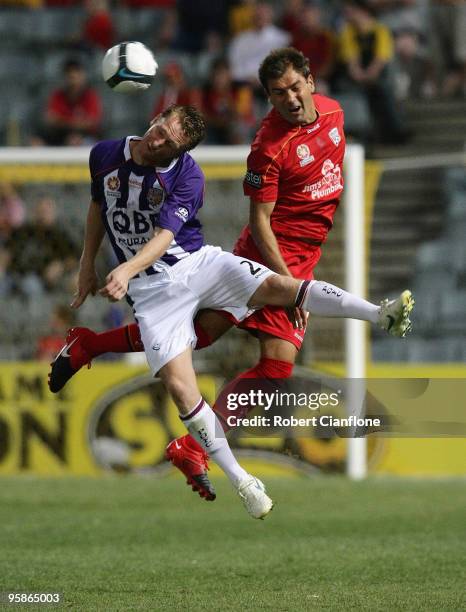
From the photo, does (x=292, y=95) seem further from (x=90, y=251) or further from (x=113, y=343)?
(x=113, y=343)

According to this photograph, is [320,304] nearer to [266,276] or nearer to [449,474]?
[266,276]

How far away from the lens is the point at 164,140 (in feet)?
26.8

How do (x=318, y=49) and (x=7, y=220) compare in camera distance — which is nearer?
(x=7, y=220)

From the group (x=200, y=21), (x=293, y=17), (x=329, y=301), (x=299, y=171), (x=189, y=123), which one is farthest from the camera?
(x=200, y=21)

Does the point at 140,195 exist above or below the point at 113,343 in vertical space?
above

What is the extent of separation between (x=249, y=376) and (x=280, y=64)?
1974mm

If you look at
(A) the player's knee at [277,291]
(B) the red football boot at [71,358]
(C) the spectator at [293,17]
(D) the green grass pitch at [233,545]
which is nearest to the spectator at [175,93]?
(C) the spectator at [293,17]

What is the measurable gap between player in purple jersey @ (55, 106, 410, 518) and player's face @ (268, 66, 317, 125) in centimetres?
56

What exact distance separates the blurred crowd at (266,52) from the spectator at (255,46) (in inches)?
0.5

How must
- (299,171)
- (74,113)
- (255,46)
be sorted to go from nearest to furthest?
(299,171) < (74,113) < (255,46)

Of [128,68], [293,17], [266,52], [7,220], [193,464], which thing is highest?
[293,17]

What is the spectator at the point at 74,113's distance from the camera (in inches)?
668

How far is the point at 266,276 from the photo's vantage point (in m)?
8.51

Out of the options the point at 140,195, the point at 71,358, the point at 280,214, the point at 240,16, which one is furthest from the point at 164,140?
the point at 240,16
